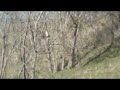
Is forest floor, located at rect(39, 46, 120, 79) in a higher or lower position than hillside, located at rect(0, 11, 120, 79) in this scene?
lower

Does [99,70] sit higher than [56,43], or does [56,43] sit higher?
[56,43]

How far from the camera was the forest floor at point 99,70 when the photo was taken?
427cm

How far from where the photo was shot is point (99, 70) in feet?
14.1

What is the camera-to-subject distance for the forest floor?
14.0 feet

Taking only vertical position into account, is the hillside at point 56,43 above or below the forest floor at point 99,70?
above

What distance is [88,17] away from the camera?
4.39 m
